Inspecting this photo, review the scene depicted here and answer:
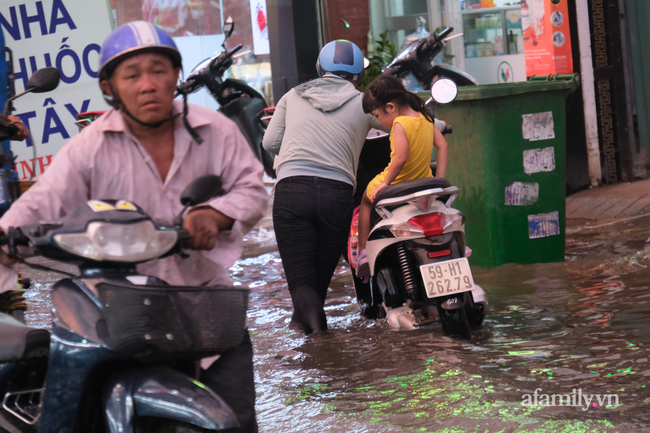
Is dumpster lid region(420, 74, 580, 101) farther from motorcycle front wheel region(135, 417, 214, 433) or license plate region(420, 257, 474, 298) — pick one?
motorcycle front wheel region(135, 417, 214, 433)

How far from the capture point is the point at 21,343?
223cm

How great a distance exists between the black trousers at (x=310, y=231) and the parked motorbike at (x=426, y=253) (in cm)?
22

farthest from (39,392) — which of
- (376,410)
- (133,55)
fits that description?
(376,410)

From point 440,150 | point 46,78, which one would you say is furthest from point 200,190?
point 440,150

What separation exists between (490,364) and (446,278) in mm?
533

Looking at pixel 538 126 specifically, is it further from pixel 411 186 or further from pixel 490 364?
pixel 490 364

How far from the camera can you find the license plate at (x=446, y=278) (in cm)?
409

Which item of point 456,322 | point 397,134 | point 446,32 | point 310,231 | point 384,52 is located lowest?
point 456,322

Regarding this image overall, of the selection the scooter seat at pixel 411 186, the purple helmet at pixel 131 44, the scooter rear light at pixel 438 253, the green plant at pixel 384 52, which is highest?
the green plant at pixel 384 52

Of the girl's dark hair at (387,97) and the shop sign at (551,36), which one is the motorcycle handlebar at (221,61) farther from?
the girl's dark hair at (387,97)

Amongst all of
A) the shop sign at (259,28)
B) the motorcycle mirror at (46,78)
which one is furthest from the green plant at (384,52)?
the motorcycle mirror at (46,78)

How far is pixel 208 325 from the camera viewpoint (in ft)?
6.41

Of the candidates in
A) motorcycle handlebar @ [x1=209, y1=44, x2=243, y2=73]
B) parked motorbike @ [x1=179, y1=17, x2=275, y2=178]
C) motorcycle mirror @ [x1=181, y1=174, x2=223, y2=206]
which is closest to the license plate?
motorcycle mirror @ [x1=181, y1=174, x2=223, y2=206]

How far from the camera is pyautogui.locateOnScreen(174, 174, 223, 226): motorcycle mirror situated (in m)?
1.99
